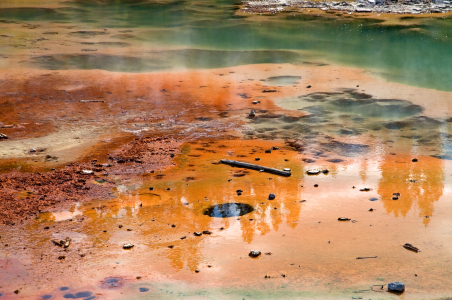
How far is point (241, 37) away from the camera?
778 inches

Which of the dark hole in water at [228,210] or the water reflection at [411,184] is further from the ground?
the water reflection at [411,184]

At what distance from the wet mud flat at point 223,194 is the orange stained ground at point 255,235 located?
0.02m

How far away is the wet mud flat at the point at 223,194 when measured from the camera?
4273 millimetres

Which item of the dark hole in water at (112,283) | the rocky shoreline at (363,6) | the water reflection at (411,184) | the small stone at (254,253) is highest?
the rocky shoreline at (363,6)

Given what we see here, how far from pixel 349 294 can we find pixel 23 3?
25514 millimetres

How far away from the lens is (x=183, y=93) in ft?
38.1

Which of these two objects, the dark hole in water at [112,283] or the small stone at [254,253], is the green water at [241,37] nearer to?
the small stone at [254,253]

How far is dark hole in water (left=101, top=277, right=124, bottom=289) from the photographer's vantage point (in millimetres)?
4129

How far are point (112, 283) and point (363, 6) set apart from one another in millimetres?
21231

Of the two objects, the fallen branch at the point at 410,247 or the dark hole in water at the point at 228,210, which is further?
the dark hole in water at the point at 228,210

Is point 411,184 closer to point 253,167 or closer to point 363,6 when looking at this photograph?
point 253,167

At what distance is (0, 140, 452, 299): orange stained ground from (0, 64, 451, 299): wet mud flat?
0.02 meters

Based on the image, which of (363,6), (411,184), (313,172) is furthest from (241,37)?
(411,184)

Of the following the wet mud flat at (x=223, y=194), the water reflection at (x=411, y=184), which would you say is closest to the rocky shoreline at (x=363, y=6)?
the wet mud flat at (x=223, y=194)
